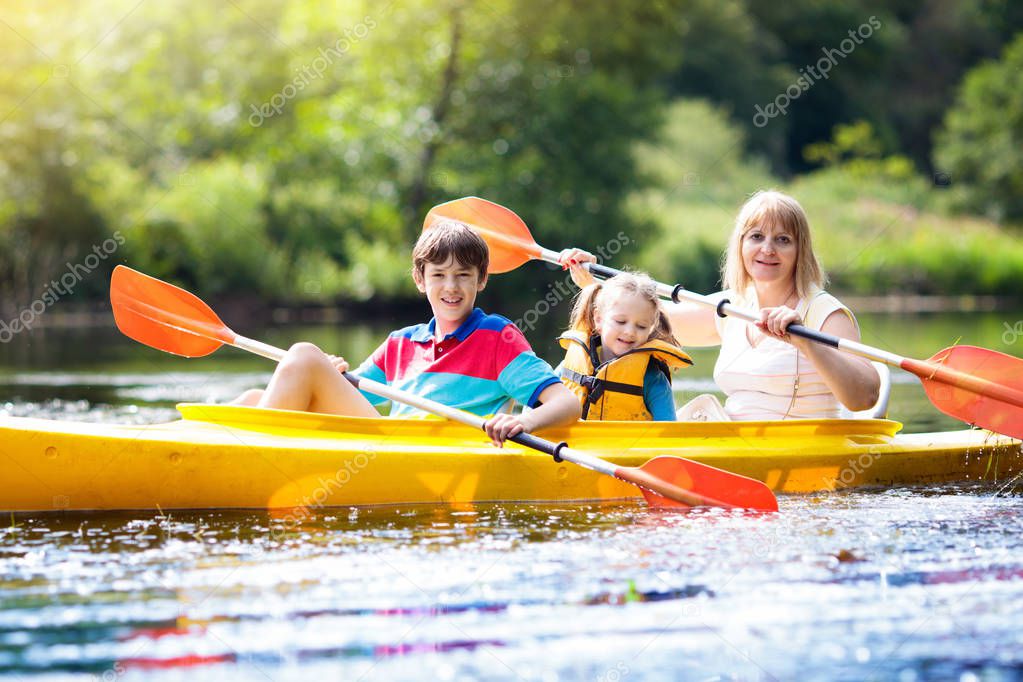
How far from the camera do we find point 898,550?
3.52m

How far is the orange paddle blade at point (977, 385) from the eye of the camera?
14.4ft

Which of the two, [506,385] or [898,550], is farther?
[506,385]

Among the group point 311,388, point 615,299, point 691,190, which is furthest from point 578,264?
point 691,190

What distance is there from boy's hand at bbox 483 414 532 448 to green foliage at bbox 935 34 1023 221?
22399mm

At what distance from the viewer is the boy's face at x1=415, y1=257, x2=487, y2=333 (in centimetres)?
418

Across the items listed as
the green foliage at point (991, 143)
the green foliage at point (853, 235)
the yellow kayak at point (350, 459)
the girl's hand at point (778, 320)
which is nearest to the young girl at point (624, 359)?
the yellow kayak at point (350, 459)

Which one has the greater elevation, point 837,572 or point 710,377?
point 710,377

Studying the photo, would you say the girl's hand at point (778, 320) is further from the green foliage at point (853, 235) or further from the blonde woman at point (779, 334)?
the green foliage at point (853, 235)

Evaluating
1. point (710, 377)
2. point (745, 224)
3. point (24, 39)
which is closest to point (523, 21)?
point (24, 39)

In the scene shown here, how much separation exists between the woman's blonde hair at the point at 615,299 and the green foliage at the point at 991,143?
21.5 metres

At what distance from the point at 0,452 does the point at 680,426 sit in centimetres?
211

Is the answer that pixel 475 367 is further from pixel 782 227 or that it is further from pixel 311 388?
pixel 782 227

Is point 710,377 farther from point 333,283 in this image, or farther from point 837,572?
point 333,283

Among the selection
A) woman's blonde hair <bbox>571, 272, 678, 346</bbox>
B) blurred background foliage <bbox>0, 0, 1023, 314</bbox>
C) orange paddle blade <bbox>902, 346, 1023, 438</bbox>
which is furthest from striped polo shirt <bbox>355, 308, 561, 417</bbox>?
blurred background foliage <bbox>0, 0, 1023, 314</bbox>
